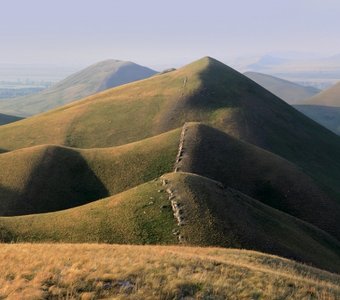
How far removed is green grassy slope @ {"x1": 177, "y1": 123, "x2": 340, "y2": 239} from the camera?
8062cm

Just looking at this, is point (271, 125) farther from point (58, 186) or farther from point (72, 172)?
point (58, 186)

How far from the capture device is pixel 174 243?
47.8 meters

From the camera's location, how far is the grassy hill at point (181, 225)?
5000 centimetres

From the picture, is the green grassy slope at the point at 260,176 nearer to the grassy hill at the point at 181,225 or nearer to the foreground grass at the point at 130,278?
the grassy hill at the point at 181,225

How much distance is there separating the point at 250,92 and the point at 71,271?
459ft

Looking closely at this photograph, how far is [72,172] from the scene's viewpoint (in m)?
85.5

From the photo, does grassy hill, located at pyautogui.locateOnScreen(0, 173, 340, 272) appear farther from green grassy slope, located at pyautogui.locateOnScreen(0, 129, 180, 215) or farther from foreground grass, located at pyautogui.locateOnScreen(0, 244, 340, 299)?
foreground grass, located at pyautogui.locateOnScreen(0, 244, 340, 299)

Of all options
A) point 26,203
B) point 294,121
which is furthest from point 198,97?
point 26,203

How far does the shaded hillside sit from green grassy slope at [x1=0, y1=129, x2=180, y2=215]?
32177 mm

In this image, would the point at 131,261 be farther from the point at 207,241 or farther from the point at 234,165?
the point at 234,165

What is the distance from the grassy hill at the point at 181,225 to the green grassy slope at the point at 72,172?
1984cm

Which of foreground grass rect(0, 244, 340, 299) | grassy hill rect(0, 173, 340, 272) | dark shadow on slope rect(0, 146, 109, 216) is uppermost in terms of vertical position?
foreground grass rect(0, 244, 340, 299)

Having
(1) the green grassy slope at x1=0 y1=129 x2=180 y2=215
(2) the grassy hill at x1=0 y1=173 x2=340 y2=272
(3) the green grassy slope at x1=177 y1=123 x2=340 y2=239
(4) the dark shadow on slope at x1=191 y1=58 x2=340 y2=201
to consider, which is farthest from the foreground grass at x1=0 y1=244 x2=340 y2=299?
(4) the dark shadow on slope at x1=191 y1=58 x2=340 y2=201

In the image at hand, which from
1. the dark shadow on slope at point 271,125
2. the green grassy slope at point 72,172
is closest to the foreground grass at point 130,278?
the green grassy slope at point 72,172
